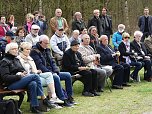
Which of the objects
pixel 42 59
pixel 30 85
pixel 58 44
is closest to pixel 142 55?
pixel 58 44

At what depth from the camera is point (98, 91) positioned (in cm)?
942

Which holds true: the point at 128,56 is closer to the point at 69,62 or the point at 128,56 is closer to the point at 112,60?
the point at 112,60

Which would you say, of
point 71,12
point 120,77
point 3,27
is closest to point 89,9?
point 71,12

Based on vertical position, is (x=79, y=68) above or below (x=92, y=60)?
below

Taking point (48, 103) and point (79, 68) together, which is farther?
point (79, 68)

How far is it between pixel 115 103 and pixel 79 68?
1.23 m

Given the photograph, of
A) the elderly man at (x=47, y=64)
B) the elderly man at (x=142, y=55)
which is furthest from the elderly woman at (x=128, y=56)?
the elderly man at (x=47, y=64)

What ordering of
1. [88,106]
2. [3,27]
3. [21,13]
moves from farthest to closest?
[21,13] → [3,27] → [88,106]

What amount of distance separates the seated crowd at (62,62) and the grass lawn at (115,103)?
10.0 inches

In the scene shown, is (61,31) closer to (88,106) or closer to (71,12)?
(88,106)

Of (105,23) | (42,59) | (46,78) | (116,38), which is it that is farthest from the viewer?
(105,23)

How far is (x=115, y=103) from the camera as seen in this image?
812cm

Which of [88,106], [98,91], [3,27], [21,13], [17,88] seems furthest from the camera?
[21,13]

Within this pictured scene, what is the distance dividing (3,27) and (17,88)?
497cm
